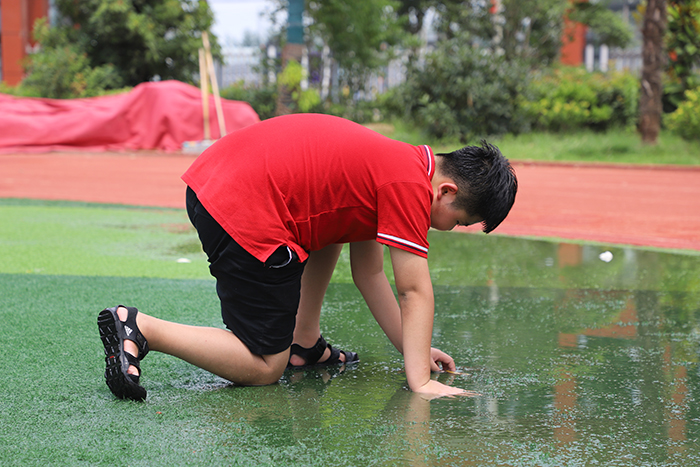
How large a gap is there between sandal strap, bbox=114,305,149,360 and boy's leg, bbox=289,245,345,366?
22.6 inches

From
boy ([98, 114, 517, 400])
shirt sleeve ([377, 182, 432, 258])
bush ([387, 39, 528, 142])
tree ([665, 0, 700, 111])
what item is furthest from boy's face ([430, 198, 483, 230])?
tree ([665, 0, 700, 111])

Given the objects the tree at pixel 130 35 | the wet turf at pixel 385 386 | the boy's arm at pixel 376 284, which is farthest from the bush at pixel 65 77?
the boy's arm at pixel 376 284

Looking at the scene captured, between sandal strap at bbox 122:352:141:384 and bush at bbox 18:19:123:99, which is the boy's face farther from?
bush at bbox 18:19:123:99

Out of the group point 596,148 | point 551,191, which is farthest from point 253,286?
point 596,148

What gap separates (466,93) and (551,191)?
6.44 meters

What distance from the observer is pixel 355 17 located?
19703 mm

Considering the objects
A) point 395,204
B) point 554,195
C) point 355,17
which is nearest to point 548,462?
point 395,204

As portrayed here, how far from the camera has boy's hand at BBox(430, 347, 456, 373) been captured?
94.2 inches

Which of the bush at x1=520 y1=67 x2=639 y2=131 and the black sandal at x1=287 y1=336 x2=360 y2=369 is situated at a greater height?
the bush at x1=520 y1=67 x2=639 y2=131

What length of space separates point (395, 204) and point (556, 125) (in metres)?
14.4

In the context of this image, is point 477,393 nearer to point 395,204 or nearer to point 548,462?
point 548,462

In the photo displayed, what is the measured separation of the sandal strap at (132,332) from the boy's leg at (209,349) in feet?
0.06

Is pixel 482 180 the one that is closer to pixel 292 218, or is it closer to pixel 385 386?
pixel 292 218

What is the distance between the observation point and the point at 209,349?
2.13 m
